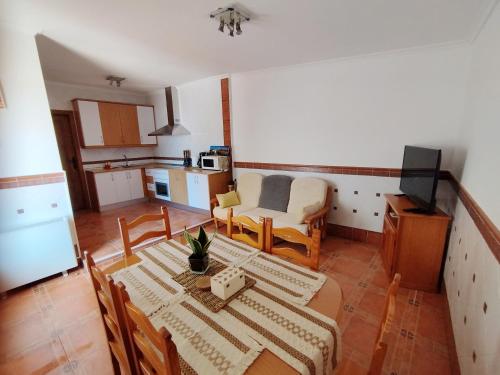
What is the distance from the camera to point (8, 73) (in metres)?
2.17

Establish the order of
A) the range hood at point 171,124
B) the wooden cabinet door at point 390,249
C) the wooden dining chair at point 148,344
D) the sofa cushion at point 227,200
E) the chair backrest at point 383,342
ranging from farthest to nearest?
1. the range hood at point 171,124
2. the sofa cushion at point 227,200
3. the wooden cabinet door at point 390,249
4. the chair backrest at point 383,342
5. the wooden dining chair at point 148,344

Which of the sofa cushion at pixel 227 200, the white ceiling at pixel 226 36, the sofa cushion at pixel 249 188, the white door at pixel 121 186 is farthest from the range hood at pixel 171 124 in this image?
the sofa cushion at pixel 227 200

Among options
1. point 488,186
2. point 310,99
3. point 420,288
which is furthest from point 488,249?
point 310,99

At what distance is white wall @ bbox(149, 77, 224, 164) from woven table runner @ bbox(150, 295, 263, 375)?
143 inches

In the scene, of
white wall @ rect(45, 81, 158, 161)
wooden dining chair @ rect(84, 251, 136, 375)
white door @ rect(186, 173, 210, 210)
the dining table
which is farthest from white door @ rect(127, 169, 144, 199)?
wooden dining chair @ rect(84, 251, 136, 375)

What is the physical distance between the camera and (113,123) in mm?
4801

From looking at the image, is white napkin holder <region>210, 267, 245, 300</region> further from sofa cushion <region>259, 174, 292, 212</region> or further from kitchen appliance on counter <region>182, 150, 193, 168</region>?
kitchen appliance on counter <region>182, 150, 193, 168</region>

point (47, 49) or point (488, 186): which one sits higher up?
point (47, 49)

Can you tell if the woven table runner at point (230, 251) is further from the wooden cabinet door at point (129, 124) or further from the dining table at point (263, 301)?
the wooden cabinet door at point (129, 124)

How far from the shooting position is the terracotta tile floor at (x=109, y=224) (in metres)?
3.20

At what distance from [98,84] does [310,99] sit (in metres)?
4.05

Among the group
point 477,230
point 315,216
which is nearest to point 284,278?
point 477,230

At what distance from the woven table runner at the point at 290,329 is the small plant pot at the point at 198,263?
0.95 feet

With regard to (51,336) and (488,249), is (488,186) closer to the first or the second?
(488,249)
